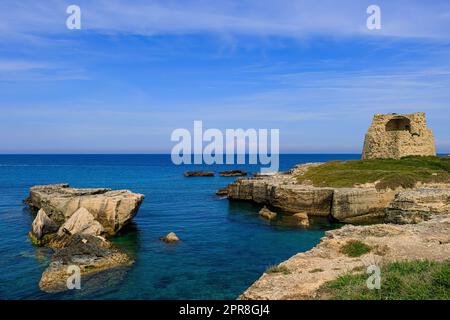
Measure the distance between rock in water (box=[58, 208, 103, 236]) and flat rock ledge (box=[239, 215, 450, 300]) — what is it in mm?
17696

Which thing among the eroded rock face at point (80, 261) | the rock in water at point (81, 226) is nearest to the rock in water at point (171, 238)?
the rock in water at point (81, 226)

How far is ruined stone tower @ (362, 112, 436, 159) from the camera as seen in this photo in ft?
193

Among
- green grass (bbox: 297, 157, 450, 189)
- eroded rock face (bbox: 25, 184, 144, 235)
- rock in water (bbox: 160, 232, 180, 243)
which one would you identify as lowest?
rock in water (bbox: 160, 232, 180, 243)

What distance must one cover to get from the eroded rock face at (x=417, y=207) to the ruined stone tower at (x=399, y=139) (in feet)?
93.3

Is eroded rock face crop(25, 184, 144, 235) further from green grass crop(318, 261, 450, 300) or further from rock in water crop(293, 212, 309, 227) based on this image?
green grass crop(318, 261, 450, 300)

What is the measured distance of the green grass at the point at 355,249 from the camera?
57.1 ft

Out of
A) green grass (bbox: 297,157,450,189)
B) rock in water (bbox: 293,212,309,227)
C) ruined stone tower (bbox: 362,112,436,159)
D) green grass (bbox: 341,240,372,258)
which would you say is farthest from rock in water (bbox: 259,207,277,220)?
ruined stone tower (bbox: 362,112,436,159)

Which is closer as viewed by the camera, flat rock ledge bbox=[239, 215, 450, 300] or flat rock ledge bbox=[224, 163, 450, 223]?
flat rock ledge bbox=[239, 215, 450, 300]

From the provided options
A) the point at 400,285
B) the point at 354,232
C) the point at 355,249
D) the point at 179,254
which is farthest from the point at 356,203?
the point at 400,285

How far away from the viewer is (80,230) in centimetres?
2927

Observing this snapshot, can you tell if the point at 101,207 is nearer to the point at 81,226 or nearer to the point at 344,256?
the point at 81,226

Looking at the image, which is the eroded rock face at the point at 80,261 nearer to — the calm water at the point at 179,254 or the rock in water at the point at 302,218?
the calm water at the point at 179,254

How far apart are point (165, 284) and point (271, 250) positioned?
9491mm
